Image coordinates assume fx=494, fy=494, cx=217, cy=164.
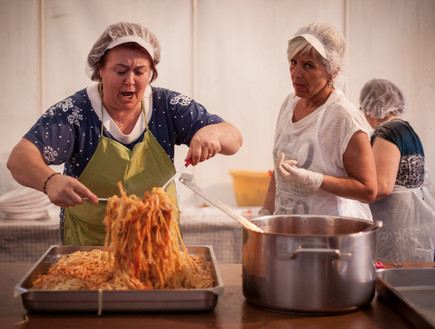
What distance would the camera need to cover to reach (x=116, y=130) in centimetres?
243

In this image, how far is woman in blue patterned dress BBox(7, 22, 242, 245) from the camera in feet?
7.60

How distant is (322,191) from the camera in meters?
2.76

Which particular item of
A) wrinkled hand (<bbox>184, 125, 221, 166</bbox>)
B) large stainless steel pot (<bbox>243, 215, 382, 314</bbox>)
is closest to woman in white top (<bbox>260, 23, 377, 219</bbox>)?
wrinkled hand (<bbox>184, 125, 221, 166</bbox>)

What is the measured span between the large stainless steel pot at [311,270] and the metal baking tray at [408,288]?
0.10 metres

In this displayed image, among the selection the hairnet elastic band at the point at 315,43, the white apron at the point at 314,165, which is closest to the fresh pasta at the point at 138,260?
the white apron at the point at 314,165

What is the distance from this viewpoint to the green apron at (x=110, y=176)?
2385 millimetres

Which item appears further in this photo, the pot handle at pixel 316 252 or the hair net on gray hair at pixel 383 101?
the hair net on gray hair at pixel 383 101

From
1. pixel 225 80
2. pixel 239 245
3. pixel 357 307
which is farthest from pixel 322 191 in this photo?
pixel 225 80

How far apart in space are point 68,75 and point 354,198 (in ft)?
12.2

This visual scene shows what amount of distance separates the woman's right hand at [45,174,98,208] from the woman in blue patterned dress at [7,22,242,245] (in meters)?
0.41

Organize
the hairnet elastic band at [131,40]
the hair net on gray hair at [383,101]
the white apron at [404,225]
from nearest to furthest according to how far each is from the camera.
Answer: the hairnet elastic band at [131,40] → the white apron at [404,225] → the hair net on gray hair at [383,101]

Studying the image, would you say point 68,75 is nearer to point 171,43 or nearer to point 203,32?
point 171,43

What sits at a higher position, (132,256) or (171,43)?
(171,43)

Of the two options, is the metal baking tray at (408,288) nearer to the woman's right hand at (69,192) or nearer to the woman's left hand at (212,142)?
the woman's left hand at (212,142)
